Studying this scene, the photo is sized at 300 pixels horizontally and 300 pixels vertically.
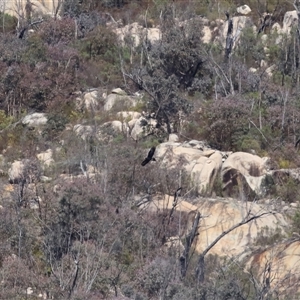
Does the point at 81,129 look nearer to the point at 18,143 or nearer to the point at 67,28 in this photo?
the point at 18,143

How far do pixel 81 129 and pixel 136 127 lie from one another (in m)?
1.85

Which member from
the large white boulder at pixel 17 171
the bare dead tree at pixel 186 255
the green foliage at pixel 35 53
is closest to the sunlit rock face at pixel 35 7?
the green foliage at pixel 35 53

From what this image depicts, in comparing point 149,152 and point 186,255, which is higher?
point 149,152

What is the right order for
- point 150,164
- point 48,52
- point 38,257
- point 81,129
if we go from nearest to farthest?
point 38,257 → point 150,164 → point 81,129 → point 48,52

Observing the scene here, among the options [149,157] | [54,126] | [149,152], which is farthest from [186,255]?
[54,126]

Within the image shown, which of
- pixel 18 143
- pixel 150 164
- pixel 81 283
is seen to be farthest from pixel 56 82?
pixel 81 283

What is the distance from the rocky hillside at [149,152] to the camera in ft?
59.4

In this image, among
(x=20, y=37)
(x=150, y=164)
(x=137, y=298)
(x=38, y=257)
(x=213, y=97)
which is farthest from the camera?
(x=20, y=37)

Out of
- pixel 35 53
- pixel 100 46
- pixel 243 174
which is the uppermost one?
pixel 100 46

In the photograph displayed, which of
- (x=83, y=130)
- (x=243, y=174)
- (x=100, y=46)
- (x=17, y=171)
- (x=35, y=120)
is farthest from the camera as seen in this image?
(x=100, y=46)

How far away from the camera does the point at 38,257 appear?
19.2 metres

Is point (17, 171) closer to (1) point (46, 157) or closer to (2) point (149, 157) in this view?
(1) point (46, 157)

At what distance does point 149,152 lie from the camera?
2373cm

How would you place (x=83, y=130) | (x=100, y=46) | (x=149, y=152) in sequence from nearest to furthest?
(x=149, y=152) → (x=83, y=130) → (x=100, y=46)
